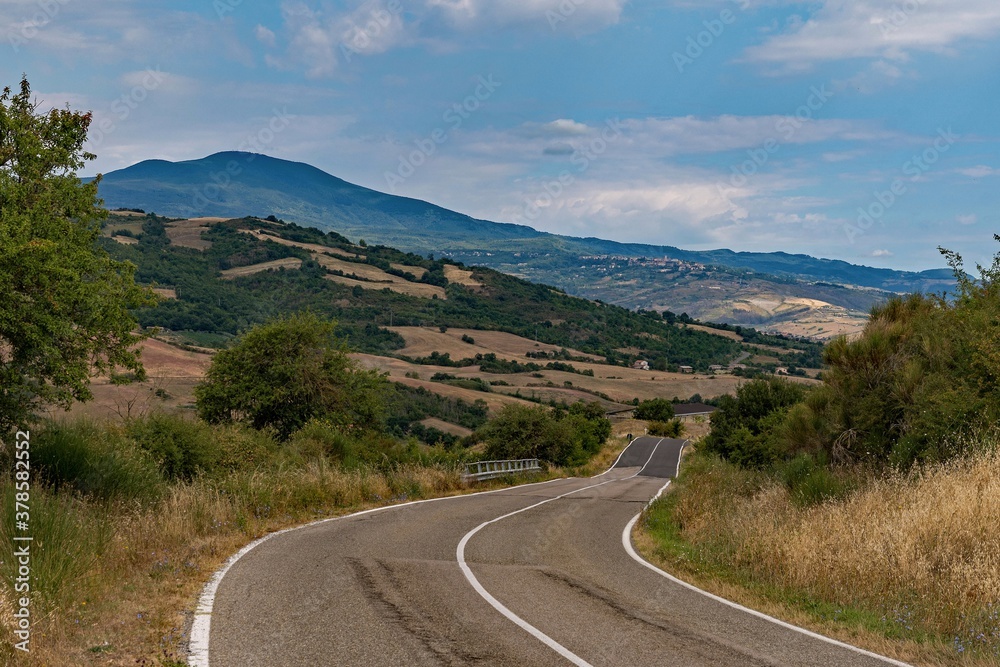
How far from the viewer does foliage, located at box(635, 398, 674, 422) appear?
107375mm

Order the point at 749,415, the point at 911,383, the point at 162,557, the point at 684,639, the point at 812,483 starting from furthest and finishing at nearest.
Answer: the point at 749,415
the point at 911,383
the point at 812,483
the point at 162,557
the point at 684,639

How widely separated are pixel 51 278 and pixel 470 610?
1024 cm

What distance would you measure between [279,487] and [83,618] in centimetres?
958

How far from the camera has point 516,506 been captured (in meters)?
21.3

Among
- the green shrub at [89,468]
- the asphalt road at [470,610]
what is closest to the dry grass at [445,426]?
the green shrub at [89,468]

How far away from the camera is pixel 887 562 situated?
32.4 ft

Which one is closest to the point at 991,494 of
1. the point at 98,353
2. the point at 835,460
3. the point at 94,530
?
the point at 835,460

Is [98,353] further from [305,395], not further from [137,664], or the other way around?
[305,395]

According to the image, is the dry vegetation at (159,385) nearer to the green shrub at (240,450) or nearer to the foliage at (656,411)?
the green shrub at (240,450)

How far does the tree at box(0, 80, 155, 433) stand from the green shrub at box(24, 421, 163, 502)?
1059 millimetres

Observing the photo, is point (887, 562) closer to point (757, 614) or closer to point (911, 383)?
point (757, 614)

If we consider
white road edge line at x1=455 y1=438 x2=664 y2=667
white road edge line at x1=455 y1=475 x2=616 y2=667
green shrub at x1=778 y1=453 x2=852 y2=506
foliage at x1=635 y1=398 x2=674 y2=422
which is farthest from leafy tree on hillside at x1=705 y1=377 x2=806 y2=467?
foliage at x1=635 y1=398 x2=674 y2=422

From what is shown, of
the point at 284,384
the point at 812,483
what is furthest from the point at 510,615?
the point at 284,384

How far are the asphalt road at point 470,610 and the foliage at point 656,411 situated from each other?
310ft
